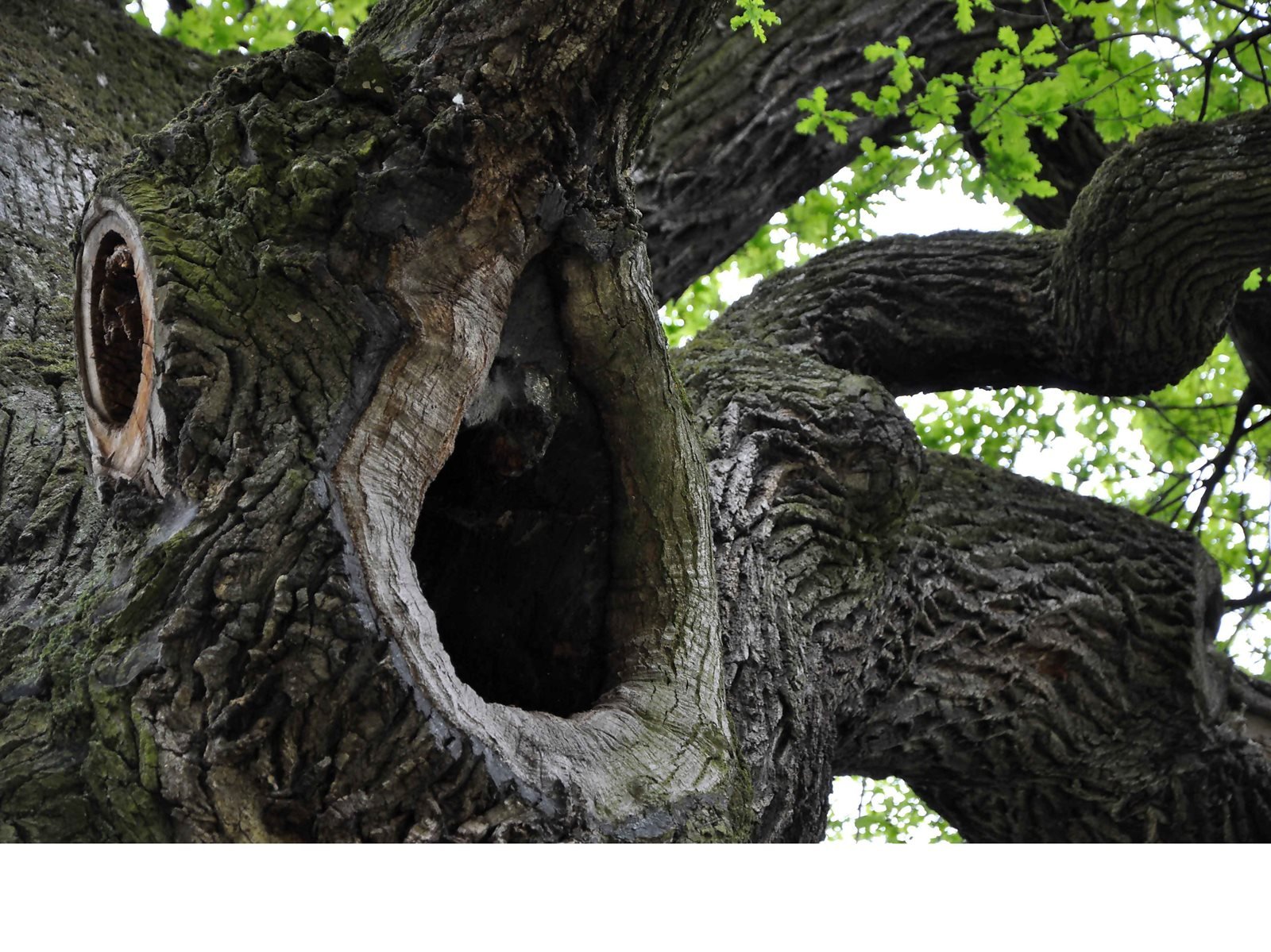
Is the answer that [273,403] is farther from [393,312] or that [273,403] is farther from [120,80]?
[120,80]

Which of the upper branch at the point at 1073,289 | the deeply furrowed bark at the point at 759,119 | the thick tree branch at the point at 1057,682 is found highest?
the deeply furrowed bark at the point at 759,119

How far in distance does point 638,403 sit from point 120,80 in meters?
2.69

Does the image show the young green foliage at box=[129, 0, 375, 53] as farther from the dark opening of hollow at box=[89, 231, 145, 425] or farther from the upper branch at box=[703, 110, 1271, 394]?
the dark opening of hollow at box=[89, 231, 145, 425]

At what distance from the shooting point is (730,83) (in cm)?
436

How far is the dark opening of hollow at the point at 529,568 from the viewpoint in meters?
2.30

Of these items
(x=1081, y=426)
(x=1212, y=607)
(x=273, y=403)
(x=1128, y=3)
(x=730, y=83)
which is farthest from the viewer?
(x=1081, y=426)

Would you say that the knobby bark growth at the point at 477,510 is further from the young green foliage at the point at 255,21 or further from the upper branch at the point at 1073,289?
the young green foliage at the point at 255,21

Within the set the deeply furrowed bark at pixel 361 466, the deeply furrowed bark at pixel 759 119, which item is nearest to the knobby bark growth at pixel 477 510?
the deeply furrowed bark at pixel 361 466

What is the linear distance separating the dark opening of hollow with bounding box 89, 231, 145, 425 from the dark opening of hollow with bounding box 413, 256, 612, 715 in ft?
1.88

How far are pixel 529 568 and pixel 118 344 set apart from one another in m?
0.85

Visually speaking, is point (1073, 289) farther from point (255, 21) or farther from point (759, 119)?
point (255, 21)

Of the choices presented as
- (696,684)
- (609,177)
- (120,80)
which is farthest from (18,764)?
(120,80)

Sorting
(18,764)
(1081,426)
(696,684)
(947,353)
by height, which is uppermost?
(1081,426)

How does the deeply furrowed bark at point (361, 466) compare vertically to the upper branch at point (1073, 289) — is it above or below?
below
